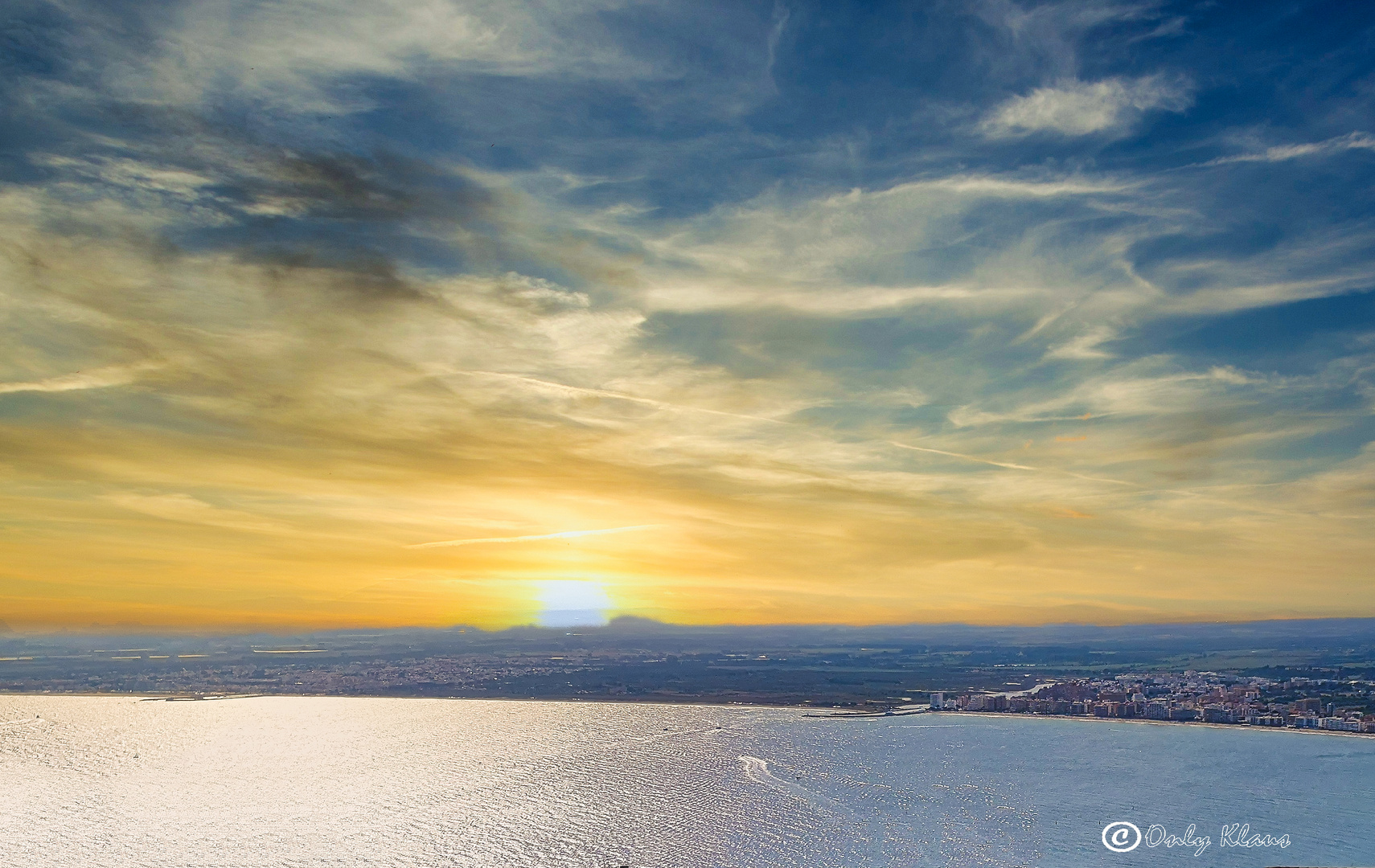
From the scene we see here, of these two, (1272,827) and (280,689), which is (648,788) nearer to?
(1272,827)

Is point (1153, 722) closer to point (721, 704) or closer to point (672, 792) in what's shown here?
point (721, 704)

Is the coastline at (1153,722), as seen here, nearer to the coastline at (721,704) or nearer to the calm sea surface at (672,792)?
the coastline at (721,704)

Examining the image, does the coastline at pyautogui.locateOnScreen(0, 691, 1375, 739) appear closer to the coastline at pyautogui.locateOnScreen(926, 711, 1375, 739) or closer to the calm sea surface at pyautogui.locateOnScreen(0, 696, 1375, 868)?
the coastline at pyautogui.locateOnScreen(926, 711, 1375, 739)

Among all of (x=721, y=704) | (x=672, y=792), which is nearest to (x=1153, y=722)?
(x=721, y=704)

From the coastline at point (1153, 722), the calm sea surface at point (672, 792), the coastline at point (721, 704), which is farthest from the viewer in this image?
the coastline at point (721, 704)

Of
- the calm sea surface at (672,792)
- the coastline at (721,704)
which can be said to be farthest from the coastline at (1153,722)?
the calm sea surface at (672,792)

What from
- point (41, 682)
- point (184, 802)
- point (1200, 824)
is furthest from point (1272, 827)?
point (41, 682)

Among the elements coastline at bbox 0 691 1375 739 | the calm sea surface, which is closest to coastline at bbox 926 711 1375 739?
coastline at bbox 0 691 1375 739

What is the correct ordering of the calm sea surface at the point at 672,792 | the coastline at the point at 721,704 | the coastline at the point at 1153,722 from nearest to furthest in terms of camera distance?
the calm sea surface at the point at 672,792 < the coastline at the point at 1153,722 < the coastline at the point at 721,704

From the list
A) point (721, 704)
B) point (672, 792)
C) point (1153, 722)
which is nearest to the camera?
point (672, 792)
